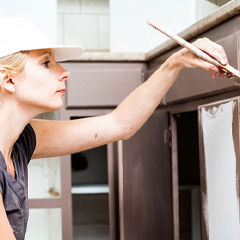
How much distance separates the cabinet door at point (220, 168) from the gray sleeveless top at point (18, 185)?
59 centimetres

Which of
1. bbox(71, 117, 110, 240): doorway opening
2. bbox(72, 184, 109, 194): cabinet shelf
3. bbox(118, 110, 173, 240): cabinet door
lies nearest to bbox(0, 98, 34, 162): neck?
bbox(118, 110, 173, 240): cabinet door

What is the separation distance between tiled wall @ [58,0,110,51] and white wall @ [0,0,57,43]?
0.65m

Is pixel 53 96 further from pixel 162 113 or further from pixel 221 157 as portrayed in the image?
pixel 162 113

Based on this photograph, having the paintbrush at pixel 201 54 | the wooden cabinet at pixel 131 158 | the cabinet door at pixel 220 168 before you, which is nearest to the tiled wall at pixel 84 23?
the wooden cabinet at pixel 131 158

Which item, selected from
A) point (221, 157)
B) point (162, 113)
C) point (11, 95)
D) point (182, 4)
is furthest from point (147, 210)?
point (182, 4)

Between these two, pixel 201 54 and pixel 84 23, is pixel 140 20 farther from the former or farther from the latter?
pixel 201 54

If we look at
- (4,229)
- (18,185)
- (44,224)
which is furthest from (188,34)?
(44,224)

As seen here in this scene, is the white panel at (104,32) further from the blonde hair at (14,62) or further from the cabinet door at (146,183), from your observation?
the blonde hair at (14,62)

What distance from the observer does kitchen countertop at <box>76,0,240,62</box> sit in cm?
100

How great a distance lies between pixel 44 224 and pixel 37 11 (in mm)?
1166

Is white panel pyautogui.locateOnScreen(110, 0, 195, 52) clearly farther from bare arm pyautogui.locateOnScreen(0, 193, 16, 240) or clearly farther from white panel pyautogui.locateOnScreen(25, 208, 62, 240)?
bare arm pyautogui.locateOnScreen(0, 193, 16, 240)

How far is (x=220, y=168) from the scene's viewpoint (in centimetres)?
107

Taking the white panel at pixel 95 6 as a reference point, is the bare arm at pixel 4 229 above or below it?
below

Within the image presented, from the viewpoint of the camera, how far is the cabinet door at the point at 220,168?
100 centimetres
